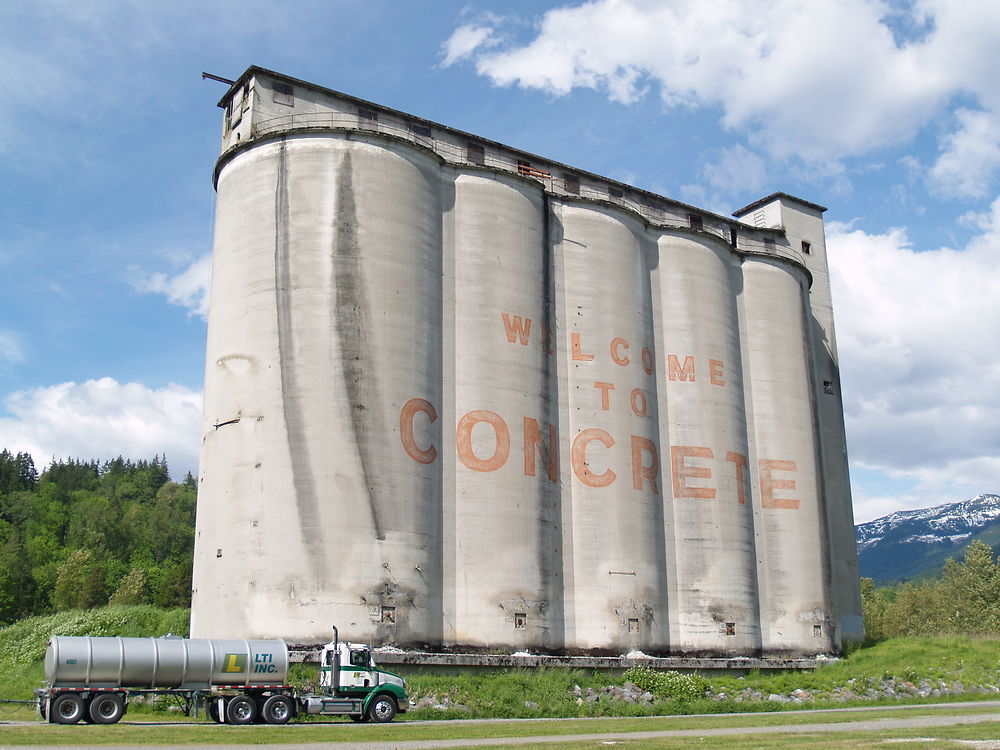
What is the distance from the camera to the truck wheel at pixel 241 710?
88.8ft

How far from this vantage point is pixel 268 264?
38.4 metres

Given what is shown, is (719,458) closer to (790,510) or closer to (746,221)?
(790,510)

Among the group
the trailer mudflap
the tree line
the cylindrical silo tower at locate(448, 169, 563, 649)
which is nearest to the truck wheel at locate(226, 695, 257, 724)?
the trailer mudflap

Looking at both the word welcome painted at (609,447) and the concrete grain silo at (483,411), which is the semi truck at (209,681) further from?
the word welcome painted at (609,447)

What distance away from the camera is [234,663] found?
92.5 ft

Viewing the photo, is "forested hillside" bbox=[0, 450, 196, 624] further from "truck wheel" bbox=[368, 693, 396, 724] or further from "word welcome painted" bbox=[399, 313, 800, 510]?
"truck wheel" bbox=[368, 693, 396, 724]

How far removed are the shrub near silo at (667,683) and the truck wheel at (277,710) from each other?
15.0 metres

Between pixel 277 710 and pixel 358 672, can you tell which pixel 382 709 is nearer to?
pixel 358 672

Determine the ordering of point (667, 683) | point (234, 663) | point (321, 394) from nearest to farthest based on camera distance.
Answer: point (234, 663), point (321, 394), point (667, 683)

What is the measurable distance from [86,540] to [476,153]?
11328cm

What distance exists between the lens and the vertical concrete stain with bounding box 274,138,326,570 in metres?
35.0

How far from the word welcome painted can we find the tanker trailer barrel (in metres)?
10.9

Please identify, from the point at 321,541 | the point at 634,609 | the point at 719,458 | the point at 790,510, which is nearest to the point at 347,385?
the point at 321,541

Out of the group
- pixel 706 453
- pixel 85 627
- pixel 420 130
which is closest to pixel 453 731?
pixel 706 453
